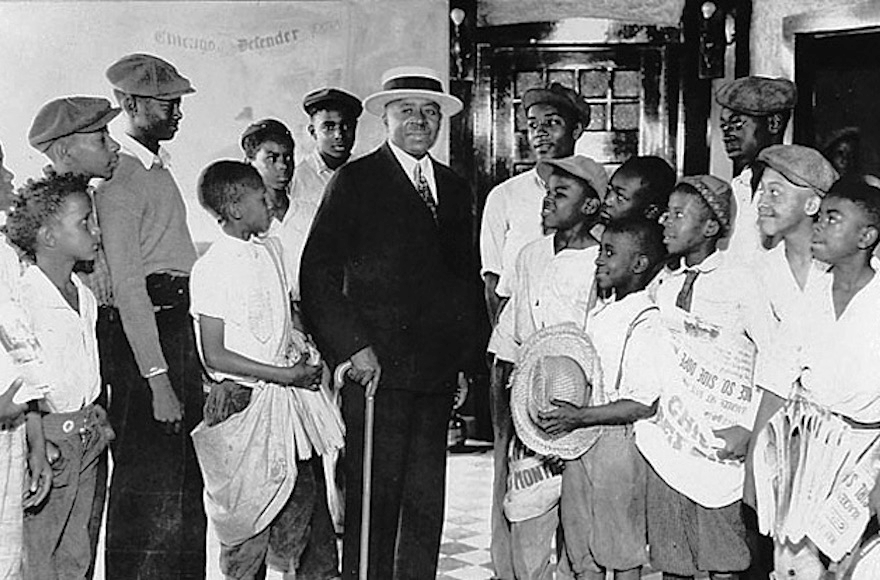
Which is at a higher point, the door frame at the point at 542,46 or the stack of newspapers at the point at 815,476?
the door frame at the point at 542,46

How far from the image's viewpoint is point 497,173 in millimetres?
4094

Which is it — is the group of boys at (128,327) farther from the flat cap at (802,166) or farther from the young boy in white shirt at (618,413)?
the flat cap at (802,166)

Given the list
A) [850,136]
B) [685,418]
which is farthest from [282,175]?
[850,136]

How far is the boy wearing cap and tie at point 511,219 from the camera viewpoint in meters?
4.05

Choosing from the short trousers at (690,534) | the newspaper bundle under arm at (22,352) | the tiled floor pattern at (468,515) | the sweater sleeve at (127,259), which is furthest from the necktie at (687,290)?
the newspaper bundle under arm at (22,352)

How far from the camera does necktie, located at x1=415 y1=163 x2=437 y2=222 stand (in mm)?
4066

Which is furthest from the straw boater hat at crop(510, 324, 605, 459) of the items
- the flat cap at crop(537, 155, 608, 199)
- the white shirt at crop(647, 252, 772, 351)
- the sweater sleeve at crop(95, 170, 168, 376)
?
the sweater sleeve at crop(95, 170, 168, 376)

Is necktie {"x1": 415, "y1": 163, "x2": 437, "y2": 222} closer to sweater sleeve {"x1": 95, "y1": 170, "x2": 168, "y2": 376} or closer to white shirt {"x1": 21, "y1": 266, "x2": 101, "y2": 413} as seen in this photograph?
sweater sleeve {"x1": 95, "y1": 170, "x2": 168, "y2": 376}

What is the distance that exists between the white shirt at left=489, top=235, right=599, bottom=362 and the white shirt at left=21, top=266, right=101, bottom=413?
129cm

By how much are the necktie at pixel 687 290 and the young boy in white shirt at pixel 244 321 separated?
46.8 inches

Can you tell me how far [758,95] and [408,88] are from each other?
111 centimetres

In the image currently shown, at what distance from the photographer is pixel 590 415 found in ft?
13.0

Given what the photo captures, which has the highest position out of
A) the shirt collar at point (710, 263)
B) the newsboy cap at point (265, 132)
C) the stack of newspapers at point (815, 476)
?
the newsboy cap at point (265, 132)

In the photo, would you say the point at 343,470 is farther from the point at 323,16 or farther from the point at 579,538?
the point at 323,16
